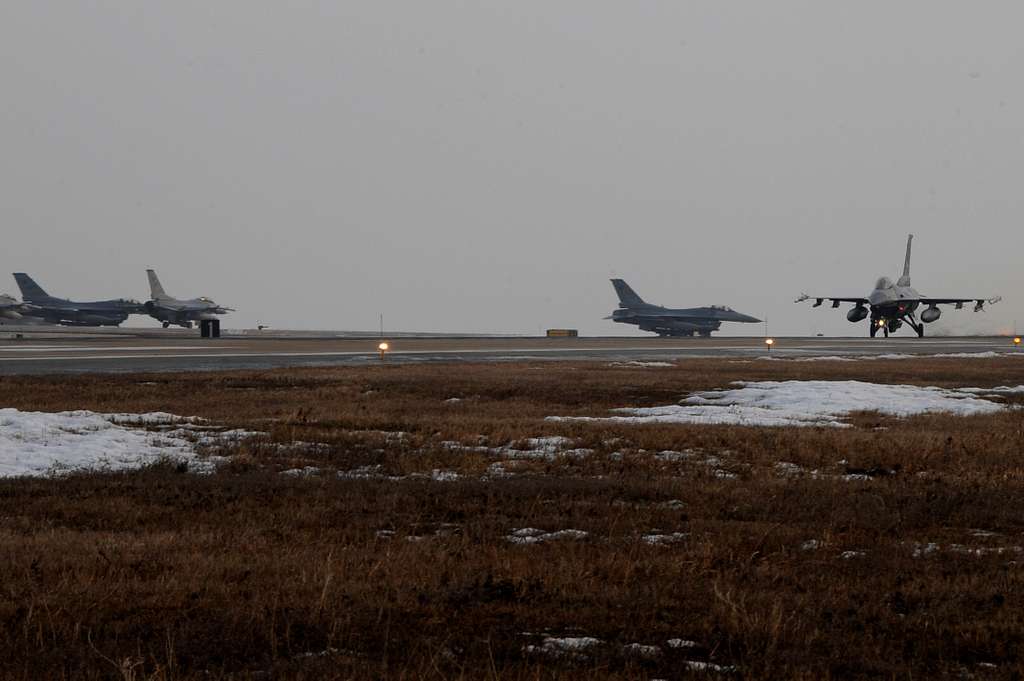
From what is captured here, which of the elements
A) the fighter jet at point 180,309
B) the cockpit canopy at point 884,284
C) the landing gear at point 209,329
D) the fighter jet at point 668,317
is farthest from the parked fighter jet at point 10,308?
the cockpit canopy at point 884,284

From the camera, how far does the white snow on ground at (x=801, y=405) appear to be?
2527 cm

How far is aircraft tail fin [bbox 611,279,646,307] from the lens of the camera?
14950 centimetres

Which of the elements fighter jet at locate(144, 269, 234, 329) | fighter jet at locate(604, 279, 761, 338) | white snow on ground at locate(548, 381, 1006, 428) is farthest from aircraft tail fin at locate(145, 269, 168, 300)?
white snow on ground at locate(548, 381, 1006, 428)

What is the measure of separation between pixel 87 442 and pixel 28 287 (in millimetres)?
122456

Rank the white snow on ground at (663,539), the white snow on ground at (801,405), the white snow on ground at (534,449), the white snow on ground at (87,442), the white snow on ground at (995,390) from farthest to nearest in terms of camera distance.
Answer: the white snow on ground at (995,390), the white snow on ground at (801,405), the white snow on ground at (534,449), the white snow on ground at (87,442), the white snow on ground at (663,539)

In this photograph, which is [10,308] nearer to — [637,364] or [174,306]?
[174,306]

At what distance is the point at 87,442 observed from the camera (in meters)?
18.5

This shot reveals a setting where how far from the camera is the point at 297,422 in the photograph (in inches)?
885

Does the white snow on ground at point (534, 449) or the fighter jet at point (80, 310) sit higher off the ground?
the fighter jet at point (80, 310)

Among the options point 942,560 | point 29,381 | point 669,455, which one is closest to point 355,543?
point 942,560

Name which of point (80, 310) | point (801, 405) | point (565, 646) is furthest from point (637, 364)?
point (80, 310)

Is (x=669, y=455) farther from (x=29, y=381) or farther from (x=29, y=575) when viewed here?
(x=29, y=381)

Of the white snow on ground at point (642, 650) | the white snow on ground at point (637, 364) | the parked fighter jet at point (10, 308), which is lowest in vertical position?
the white snow on ground at point (642, 650)

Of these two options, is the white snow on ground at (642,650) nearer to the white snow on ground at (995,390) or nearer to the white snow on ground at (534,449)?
the white snow on ground at (534,449)
